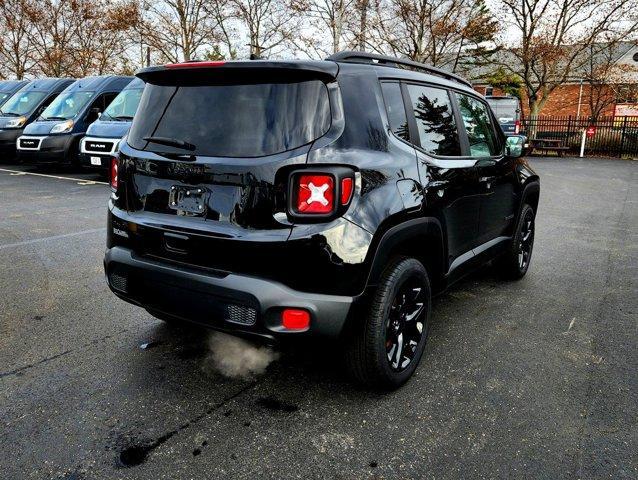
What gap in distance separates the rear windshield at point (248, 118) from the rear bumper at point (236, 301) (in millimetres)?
603

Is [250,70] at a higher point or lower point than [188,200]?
higher

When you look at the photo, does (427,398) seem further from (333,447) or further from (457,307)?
(457,307)

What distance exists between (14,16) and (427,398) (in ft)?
125

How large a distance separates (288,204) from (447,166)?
1.31 metres

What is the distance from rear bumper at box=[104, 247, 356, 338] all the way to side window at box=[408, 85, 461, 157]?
1.26m

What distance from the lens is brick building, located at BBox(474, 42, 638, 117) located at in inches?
1140

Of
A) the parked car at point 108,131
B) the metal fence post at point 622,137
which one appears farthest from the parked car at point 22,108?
the metal fence post at point 622,137

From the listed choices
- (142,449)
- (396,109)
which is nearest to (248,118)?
(396,109)

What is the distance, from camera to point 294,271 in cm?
238

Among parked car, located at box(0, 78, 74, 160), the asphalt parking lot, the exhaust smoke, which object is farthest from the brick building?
the exhaust smoke

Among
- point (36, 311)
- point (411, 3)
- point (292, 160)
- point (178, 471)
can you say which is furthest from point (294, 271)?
point (411, 3)

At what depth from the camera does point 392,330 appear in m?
2.82

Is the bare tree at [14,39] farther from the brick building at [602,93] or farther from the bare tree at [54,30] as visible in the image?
the brick building at [602,93]

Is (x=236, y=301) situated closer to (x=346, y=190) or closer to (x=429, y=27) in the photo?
(x=346, y=190)
